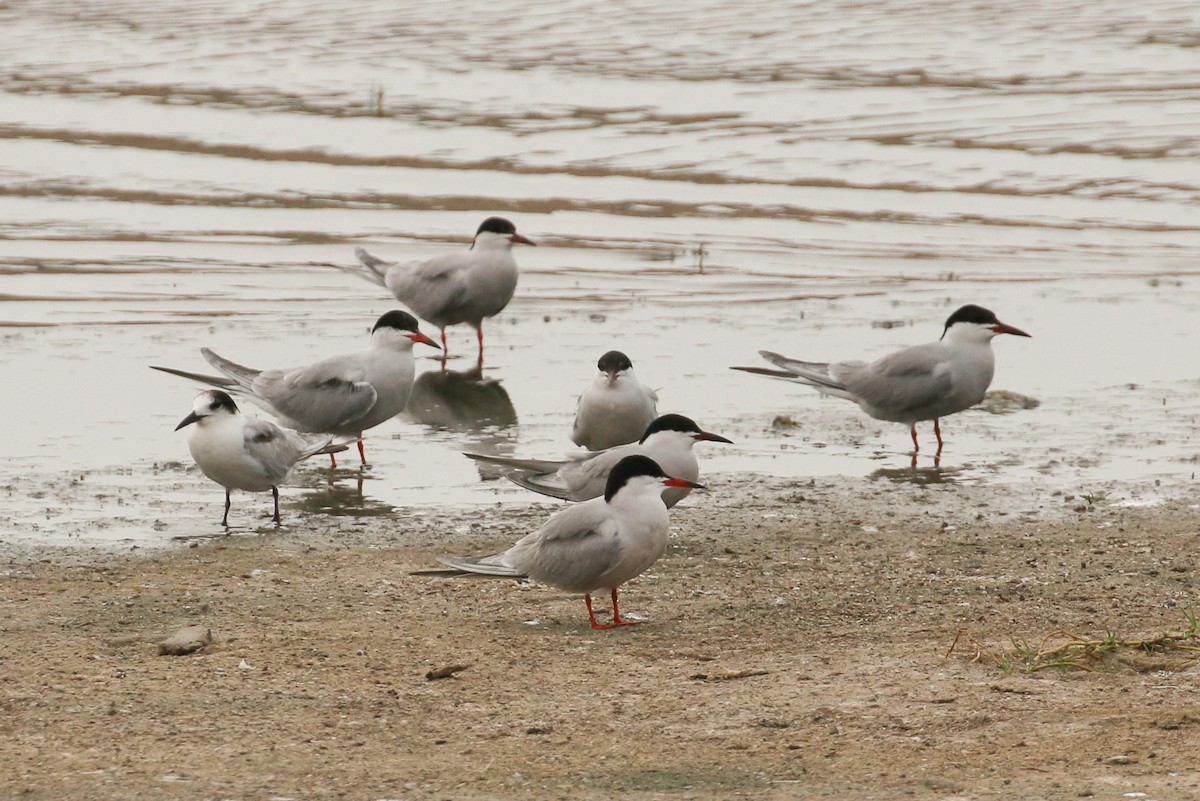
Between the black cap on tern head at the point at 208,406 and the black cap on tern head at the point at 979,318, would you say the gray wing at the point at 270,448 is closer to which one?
the black cap on tern head at the point at 208,406

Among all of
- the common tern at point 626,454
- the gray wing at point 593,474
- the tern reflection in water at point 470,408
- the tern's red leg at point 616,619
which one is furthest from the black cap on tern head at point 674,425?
the tern reflection in water at point 470,408

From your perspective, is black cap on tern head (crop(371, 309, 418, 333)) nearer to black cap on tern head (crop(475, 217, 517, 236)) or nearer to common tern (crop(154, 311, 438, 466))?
common tern (crop(154, 311, 438, 466))

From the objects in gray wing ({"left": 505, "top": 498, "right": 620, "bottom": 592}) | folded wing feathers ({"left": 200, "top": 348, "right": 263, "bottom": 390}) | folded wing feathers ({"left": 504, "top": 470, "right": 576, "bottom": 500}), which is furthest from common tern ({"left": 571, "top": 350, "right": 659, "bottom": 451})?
gray wing ({"left": 505, "top": 498, "right": 620, "bottom": 592})

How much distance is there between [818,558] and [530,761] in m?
2.45

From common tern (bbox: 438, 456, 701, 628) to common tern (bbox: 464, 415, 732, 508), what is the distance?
848mm

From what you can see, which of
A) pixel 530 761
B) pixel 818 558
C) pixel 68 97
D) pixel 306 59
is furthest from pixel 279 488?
pixel 306 59

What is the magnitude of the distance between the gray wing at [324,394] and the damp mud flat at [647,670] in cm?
141

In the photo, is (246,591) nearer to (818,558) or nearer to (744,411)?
(818,558)

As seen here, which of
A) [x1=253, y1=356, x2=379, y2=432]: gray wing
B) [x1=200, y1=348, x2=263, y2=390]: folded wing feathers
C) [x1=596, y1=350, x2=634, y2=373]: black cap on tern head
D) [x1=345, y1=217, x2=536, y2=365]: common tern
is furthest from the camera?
[x1=345, y1=217, x2=536, y2=365]: common tern

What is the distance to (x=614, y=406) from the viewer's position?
27.1 ft

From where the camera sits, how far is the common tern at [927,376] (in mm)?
9102

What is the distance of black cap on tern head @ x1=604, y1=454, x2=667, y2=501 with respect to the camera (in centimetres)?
628

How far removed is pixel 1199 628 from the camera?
561 centimetres

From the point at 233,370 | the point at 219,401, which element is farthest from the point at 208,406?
the point at 233,370
